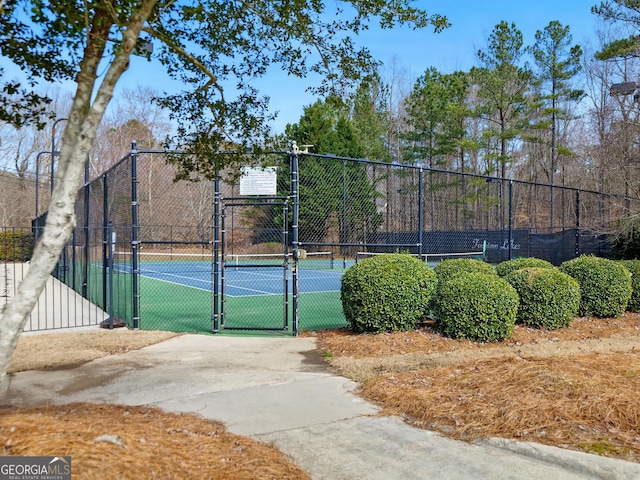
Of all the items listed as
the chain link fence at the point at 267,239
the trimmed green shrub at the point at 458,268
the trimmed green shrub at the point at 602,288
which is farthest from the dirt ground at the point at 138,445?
the trimmed green shrub at the point at 602,288

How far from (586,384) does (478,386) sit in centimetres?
93

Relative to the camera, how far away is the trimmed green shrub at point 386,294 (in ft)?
27.0

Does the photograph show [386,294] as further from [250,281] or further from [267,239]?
[250,281]

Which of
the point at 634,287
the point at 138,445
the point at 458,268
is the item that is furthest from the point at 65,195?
the point at 634,287

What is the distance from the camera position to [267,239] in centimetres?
1959

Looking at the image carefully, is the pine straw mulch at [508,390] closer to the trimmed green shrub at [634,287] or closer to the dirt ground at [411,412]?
the dirt ground at [411,412]

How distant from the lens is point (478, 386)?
16.8 ft

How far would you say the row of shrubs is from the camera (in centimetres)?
789

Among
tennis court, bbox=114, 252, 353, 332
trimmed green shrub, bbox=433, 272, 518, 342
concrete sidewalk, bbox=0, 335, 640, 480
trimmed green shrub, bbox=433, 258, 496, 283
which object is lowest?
tennis court, bbox=114, 252, 353, 332

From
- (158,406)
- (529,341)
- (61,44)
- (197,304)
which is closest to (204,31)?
(61,44)

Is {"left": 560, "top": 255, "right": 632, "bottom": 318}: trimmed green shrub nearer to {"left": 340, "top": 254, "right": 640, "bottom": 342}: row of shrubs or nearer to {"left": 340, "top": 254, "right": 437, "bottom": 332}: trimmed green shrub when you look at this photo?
{"left": 340, "top": 254, "right": 640, "bottom": 342}: row of shrubs

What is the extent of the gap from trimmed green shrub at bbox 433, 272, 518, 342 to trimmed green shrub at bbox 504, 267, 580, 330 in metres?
1.00

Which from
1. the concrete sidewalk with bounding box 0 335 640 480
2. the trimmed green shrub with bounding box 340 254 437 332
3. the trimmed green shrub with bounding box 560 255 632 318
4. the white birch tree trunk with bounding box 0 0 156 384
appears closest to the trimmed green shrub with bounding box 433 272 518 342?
the trimmed green shrub with bounding box 340 254 437 332

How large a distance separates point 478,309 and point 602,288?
3.60 m
